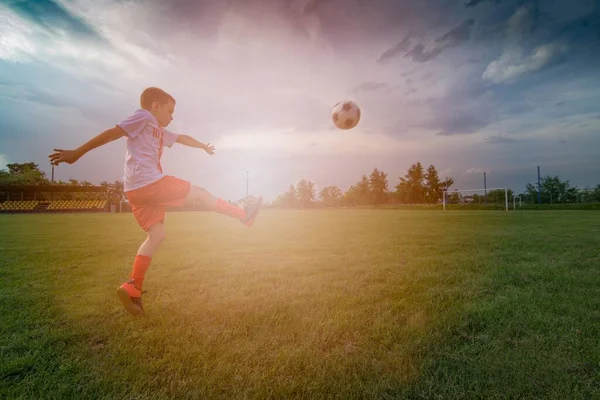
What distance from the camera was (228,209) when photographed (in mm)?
4094

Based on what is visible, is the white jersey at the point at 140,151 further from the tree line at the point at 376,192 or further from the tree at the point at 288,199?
the tree at the point at 288,199

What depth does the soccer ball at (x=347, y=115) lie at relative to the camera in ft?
28.7

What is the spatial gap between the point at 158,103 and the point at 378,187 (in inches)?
2579

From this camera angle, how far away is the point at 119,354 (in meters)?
2.44

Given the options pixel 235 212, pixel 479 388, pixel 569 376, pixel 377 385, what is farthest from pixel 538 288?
pixel 235 212

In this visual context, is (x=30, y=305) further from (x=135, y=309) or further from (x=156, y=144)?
(x=156, y=144)

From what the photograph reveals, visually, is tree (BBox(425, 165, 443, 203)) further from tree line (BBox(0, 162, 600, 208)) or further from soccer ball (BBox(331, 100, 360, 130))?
soccer ball (BBox(331, 100, 360, 130))

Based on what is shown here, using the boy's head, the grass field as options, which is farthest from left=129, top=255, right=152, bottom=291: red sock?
the boy's head

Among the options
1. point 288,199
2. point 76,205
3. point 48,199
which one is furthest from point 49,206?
point 288,199

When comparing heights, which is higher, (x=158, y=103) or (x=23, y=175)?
(x=23, y=175)

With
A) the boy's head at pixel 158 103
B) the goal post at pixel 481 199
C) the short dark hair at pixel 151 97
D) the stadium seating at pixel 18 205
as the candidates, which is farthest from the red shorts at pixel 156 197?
the stadium seating at pixel 18 205

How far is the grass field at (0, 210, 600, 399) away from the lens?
204 cm

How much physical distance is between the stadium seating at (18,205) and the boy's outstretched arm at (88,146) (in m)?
58.0

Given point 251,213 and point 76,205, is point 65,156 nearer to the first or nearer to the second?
point 251,213
